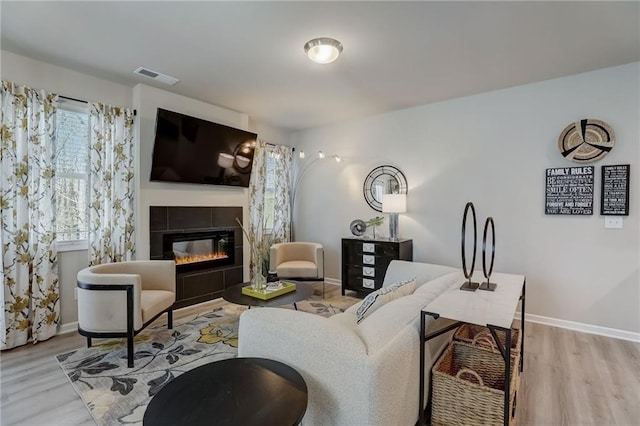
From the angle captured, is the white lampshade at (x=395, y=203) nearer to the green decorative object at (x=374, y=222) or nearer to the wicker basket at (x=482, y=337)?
the green decorative object at (x=374, y=222)

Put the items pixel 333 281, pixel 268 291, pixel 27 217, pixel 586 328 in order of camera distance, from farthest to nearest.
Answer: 1. pixel 333 281
2. pixel 586 328
3. pixel 268 291
4. pixel 27 217

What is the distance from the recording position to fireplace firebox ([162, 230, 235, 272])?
3.88 metres

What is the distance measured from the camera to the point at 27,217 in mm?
2877

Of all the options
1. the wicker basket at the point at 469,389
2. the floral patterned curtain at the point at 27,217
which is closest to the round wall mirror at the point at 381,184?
the wicker basket at the point at 469,389

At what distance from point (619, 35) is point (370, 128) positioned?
2.78 m

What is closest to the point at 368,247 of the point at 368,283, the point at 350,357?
the point at 368,283

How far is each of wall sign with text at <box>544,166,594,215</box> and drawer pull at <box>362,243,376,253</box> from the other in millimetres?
1968

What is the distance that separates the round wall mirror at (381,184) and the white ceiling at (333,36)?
1.19m

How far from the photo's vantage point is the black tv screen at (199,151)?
11.9ft

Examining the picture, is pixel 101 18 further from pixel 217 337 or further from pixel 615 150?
pixel 615 150

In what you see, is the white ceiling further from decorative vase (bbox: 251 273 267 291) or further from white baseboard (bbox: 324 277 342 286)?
white baseboard (bbox: 324 277 342 286)

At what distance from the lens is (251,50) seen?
2768 mm

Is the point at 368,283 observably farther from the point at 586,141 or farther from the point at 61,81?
the point at 61,81

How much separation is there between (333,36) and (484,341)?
8.22ft
